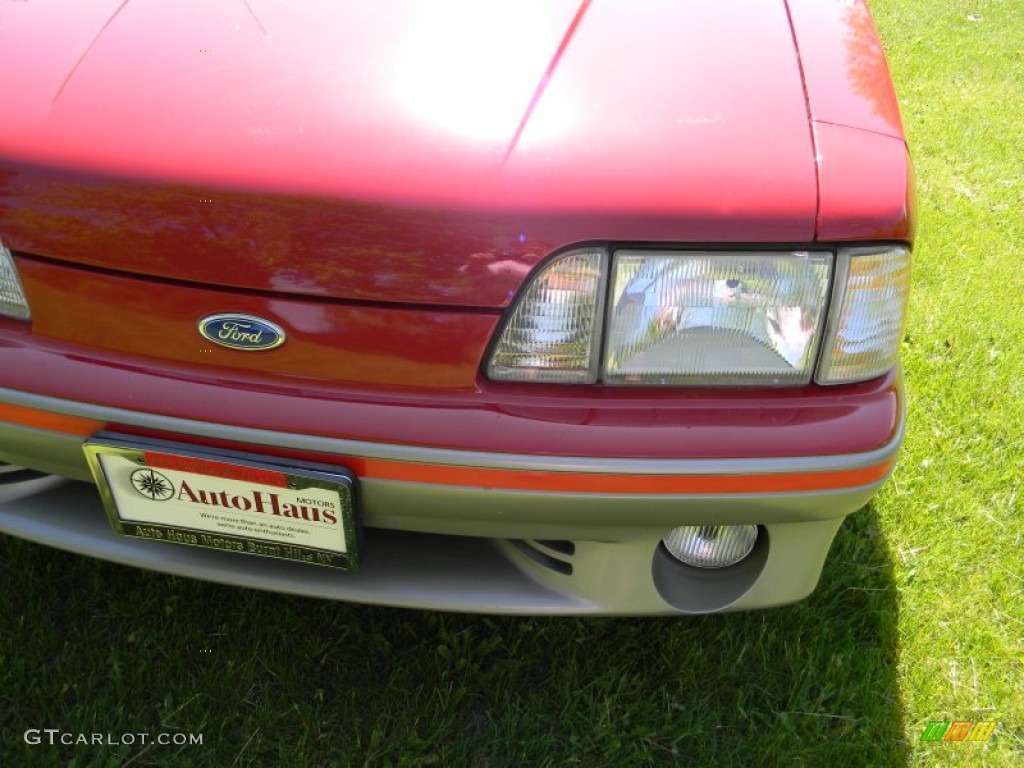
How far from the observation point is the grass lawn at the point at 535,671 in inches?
66.7

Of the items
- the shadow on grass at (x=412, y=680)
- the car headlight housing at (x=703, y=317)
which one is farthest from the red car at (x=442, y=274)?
the shadow on grass at (x=412, y=680)

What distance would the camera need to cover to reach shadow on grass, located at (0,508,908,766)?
1.69 m

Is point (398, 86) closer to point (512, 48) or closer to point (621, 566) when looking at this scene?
point (512, 48)

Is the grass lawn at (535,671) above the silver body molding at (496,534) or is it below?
below

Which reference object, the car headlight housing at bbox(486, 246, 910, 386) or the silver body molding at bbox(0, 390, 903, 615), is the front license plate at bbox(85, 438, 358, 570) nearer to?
the silver body molding at bbox(0, 390, 903, 615)

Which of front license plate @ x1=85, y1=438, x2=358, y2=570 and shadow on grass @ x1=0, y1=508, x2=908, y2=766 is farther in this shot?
shadow on grass @ x1=0, y1=508, x2=908, y2=766

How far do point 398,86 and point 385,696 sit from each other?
1109mm

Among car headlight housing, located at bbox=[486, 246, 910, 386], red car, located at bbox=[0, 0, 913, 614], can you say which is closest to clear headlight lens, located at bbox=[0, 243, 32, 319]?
red car, located at bbox=[0, 0, 913, 614]

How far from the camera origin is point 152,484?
1378 millimetres

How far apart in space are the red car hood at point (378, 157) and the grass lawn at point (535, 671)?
0.87m
